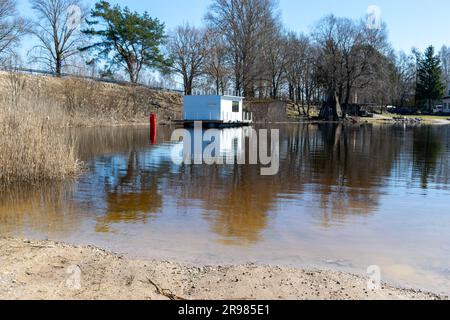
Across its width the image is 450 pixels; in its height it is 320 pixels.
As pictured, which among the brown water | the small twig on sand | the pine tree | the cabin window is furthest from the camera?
Answer: the pine tree

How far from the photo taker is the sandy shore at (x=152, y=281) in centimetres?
509

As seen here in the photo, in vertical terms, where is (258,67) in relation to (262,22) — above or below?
below

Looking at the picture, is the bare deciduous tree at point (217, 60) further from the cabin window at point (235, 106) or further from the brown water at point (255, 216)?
the brown water at point (255, 216)

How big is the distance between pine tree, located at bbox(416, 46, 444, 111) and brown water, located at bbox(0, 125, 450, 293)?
77.7 metres

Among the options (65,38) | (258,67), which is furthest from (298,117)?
(65,38)

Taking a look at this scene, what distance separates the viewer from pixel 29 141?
11906 mm

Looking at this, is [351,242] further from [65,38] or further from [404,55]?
[404,55]

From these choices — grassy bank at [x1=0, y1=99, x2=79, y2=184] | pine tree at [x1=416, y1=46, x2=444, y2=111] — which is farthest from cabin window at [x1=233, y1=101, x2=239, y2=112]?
pine tree at [x1=416, y1=46, x2=444, y2=111]

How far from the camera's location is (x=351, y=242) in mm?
7941

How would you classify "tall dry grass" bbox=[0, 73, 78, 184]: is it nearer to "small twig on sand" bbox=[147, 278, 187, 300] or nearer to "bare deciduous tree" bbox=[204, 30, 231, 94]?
"small twig on sand" bbox=[147, 278, 187, 300]

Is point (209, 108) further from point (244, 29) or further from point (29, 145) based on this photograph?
point (29, 145)

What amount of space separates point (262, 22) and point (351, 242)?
56.0 m

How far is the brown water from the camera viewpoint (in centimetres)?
717

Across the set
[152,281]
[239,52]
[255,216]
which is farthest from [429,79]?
[152,281]
